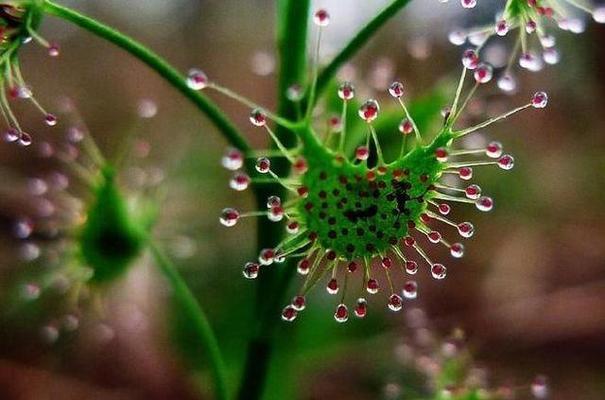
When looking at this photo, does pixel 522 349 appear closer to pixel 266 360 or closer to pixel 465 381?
pixel 465 381

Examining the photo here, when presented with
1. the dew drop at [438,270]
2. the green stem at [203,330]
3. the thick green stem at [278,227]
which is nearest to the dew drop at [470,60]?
the dew drop at [438,270]

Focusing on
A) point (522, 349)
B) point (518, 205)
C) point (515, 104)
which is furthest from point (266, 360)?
point (515, 104)

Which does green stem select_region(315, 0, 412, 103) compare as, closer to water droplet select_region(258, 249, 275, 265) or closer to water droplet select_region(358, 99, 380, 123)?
water droplet select_region(358, 99, 380, 123)

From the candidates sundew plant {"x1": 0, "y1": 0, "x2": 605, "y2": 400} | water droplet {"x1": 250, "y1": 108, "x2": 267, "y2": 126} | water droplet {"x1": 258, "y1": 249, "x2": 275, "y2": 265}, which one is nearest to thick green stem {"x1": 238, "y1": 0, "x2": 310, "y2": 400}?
sundew plant {"x1": 0, "y1": 0, "x2": 605, "y2": 400}

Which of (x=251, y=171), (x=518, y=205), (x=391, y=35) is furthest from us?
(x=391, y=35)

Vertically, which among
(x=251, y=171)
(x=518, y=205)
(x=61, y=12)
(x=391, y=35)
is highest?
(x=391, y=35)

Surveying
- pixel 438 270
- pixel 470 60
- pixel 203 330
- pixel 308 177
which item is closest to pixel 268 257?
pixel 308 177

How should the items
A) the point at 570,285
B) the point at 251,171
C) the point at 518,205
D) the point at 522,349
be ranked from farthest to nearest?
the point at 518,205 < the point at 570,285 < the point at 522,349 < the point at 251,171
